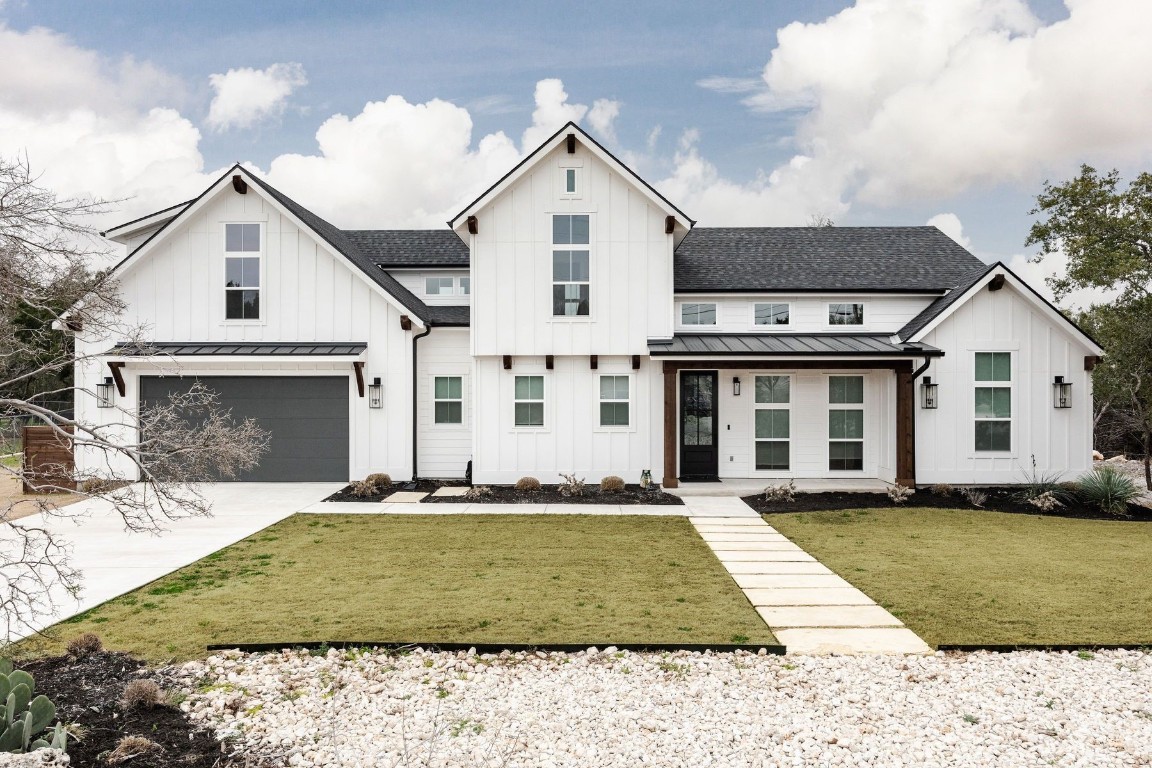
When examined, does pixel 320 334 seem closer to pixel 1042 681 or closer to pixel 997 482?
pixel 1042 681

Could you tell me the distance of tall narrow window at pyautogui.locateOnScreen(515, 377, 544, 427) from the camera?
14633 millimetres

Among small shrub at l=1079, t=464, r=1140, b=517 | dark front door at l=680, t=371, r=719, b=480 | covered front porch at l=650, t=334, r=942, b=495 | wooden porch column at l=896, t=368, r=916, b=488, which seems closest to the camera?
small shrub at l=1079, t=464, r=1140, b=517

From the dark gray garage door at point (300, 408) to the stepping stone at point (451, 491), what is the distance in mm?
2514

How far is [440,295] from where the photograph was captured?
17.8 m

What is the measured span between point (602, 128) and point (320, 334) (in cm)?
1215

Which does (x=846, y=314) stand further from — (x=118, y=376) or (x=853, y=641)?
(x=118, y=376)

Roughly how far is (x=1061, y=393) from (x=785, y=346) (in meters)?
6.28

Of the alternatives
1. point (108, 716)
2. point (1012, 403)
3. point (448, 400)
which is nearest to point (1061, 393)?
point (1012, 403)

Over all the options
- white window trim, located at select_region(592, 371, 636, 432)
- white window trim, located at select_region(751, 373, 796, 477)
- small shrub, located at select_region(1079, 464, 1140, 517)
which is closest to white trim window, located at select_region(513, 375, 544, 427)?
white window trim, located at select_region(592, 371, 636, 432)

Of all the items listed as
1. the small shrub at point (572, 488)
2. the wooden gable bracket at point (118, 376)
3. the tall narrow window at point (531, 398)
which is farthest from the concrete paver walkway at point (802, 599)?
the wooden gable bracket at point (118, 376)

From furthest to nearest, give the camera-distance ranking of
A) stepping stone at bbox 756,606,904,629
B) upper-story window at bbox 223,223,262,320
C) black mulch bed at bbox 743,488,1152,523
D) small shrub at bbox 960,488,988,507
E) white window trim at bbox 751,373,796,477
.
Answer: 1. white window trim at bbox 751,373,796,477
2. upper-story window at bbox 223,223,262,320
3. small shrub at bbox 960,488,988,507
4. black mulch bed at bbox 743,488,1152,523
5. stepping stone at bbox 756,606,904,629

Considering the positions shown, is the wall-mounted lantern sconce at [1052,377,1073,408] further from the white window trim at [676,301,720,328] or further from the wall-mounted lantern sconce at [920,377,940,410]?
the white window trim at [676,301,720,328]

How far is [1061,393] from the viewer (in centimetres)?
1434

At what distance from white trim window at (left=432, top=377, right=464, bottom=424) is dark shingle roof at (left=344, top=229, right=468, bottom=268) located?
3.71m
